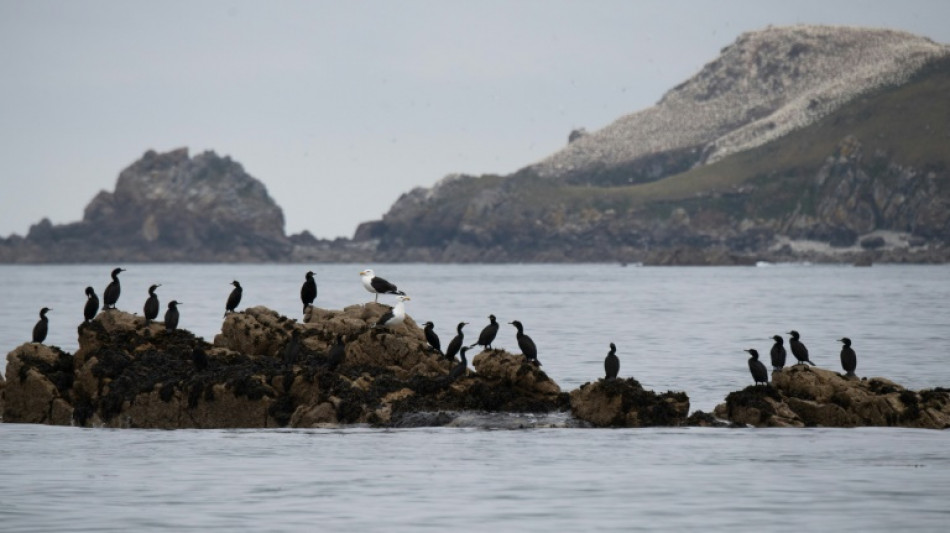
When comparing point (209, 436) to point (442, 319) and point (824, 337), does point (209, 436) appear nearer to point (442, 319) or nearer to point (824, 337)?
point (824, 337)

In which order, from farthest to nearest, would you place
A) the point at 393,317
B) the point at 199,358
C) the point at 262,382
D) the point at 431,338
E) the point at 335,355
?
the point at 431,338 → the point at 393,317 → the point at 199,358 → the point at 335,355 → the point at 262,382

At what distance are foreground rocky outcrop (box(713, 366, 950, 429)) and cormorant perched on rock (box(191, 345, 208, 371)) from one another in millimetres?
13242

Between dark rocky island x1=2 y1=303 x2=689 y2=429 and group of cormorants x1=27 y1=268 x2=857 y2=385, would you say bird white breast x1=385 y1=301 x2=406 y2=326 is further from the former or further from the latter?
dark rocky island x1=2 y1=303 x2=689 y2=429

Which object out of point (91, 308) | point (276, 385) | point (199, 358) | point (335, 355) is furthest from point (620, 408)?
point (91, 308)

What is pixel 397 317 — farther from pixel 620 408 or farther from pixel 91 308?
pixel 91 308

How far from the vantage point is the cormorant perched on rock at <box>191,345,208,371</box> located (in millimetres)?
37875

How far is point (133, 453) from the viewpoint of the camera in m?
32.7

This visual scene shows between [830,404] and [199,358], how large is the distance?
52.2 ft

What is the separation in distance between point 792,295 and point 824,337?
7071 cm

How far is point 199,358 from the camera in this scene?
37.9m

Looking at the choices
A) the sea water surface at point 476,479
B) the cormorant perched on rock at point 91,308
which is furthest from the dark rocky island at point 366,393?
the cormorant perched on rock at point 91,308

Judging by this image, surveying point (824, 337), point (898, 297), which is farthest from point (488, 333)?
point (898, 297)

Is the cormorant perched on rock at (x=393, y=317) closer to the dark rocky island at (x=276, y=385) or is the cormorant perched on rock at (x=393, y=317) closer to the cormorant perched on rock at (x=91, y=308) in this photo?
the dark rocky island at (x=276, y=385)

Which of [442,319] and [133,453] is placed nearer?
[133,453]
